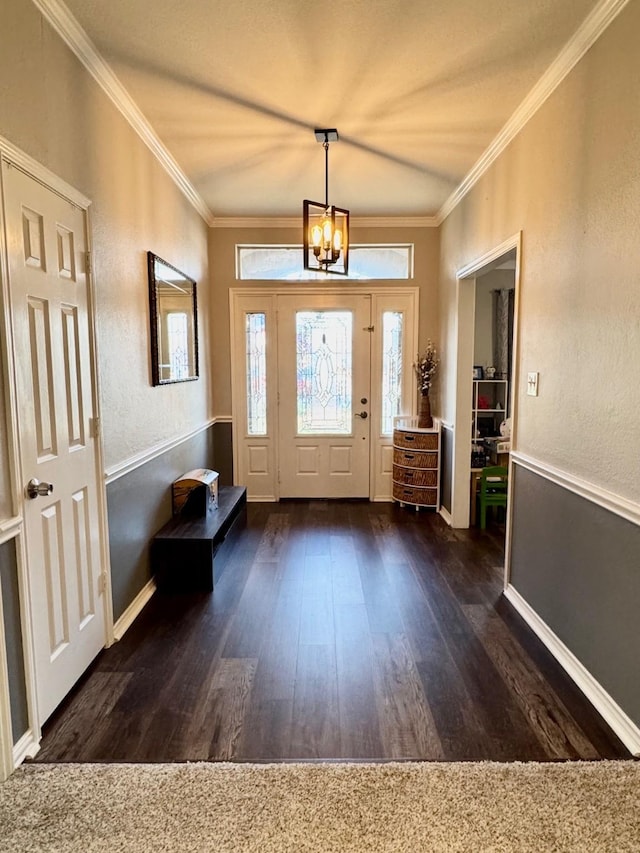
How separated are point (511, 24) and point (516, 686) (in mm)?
2860

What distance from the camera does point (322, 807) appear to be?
1.54m

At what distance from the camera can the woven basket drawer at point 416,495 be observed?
4.73 metres

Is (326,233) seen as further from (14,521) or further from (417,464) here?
(14,521)

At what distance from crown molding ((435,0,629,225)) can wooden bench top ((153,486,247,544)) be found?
308cm

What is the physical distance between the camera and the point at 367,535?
4145 mm

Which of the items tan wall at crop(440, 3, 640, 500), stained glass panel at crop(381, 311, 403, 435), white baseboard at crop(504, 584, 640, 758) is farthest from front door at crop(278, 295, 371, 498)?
white baseboard at crop(504, 584, 640, 758)

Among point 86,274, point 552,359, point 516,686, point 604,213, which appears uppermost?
point 604,213

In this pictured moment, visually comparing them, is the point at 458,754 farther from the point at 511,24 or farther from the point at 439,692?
the point at 511,24

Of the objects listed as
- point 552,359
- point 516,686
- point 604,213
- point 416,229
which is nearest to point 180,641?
point 516,686

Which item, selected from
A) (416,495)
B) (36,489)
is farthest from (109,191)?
(416,495)

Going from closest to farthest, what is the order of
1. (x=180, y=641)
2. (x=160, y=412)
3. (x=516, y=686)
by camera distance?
(x=516, y=686), (x=180, y=641), (x=160, y=412)

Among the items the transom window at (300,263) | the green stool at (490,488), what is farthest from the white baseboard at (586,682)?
the transom window at (300,263)

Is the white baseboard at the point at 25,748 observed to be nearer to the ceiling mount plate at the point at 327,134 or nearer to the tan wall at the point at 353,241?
the ceiling mount plate at the point at 327,134

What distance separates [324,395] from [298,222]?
1.75 m
